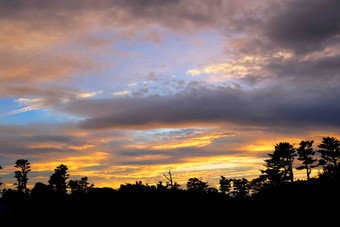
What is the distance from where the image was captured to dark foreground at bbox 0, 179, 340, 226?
15969mm

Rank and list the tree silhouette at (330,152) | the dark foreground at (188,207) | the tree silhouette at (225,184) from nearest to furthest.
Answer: the dark foreground at (188,207), the tree silhouette at (330,152), the tree silhouette at (225,184)

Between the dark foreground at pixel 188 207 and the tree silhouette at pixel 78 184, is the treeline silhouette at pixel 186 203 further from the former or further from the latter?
the tree silhouette at pixel 78 184

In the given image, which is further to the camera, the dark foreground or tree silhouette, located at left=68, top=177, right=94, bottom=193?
tree silhouette, located at left=68, top=177, right=94, bottom=193

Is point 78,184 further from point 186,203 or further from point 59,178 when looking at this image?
point 186,203

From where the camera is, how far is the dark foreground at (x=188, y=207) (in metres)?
16.0

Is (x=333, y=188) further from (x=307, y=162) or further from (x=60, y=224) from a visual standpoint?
(x=307, y=162)

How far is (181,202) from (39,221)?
38.0 feet

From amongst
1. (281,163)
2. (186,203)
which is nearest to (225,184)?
(281,163)

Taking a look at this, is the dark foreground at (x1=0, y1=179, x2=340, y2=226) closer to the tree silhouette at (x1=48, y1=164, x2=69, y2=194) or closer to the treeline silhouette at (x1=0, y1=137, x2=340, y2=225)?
the treeline silhouette at (x1=0, y1=137, x2=340, y2=225)

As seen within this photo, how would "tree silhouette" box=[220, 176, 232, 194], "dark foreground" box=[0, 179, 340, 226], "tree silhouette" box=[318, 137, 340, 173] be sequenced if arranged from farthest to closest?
"tree silhouette" box=[220, 176, 232, 194] < "tree silhouette" box=[318, 137, 340, 173] < "dark foreground" box=[0, 179, 340, 226]

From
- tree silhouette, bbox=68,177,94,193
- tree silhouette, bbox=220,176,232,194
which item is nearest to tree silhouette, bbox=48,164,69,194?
tree silhouette, bbox=68,177,94,193

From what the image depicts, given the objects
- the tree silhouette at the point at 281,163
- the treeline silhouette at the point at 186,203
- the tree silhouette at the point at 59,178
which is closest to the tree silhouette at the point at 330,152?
the tree silhouette at the point at 281,163

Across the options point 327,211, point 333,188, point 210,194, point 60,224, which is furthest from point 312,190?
point 60,224

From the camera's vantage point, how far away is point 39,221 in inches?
859
